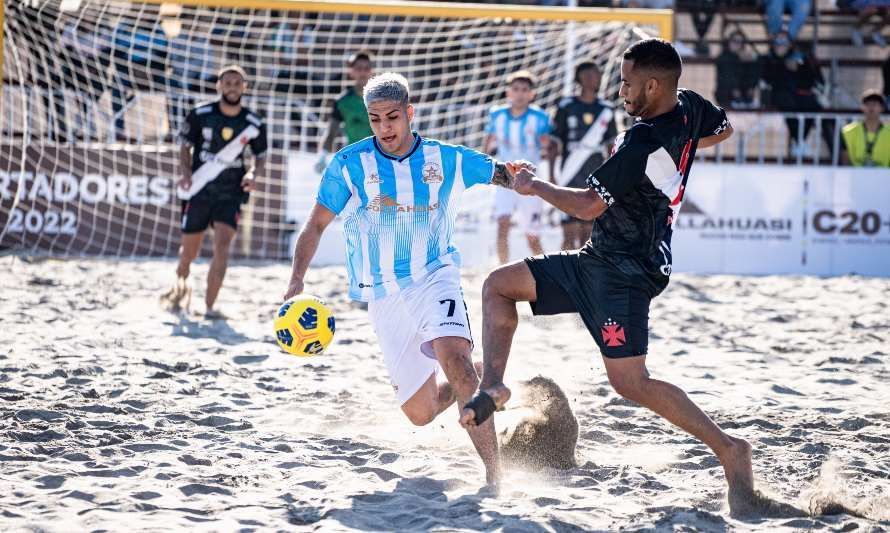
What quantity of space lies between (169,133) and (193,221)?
4.77 m

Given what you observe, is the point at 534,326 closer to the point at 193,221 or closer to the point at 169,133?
the point at 193,221

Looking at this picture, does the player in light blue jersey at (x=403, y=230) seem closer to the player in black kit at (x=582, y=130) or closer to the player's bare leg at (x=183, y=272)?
the player's bare leg at (x=183, y=272)

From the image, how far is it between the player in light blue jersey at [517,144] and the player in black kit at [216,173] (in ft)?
9.55

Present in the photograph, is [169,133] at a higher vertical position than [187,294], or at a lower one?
higher

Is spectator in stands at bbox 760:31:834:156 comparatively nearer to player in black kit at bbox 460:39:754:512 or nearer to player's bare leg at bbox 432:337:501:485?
player in black kit at bbox 460:39:754:512

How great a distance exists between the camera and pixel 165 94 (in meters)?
12.7

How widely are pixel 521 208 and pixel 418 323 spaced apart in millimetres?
6707

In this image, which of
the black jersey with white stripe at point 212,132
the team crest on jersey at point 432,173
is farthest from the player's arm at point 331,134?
the team crest on jersey at point 432,173

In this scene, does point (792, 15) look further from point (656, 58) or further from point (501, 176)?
point (656, 58)

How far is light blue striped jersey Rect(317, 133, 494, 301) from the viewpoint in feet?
15.6

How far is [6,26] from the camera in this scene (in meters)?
11.3

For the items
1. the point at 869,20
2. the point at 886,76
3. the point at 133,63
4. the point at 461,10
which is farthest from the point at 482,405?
the point at 869,20

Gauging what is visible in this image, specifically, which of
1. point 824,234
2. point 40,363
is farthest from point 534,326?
point 824,234

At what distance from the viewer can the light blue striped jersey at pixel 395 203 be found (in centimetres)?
475
